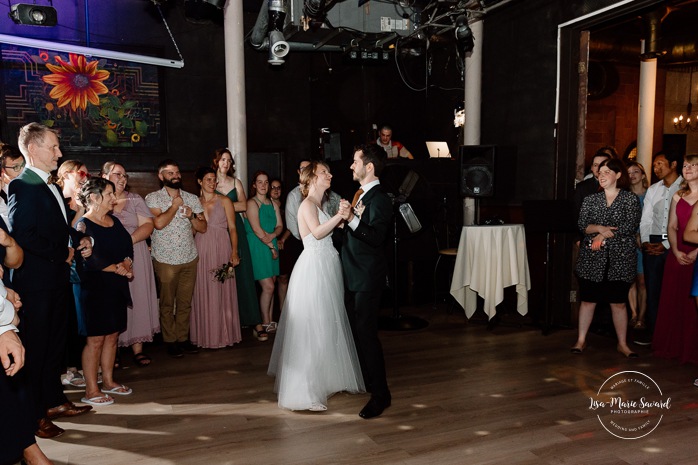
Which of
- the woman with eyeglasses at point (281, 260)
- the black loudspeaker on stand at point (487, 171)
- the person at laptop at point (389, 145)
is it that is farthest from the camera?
the person at laptop at point (389, 145)

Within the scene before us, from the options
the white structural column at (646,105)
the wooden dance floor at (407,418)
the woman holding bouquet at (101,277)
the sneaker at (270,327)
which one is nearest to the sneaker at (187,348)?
the wooden dance floor at (407,418)

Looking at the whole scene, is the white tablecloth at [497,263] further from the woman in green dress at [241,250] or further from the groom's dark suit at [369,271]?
the groom's dark suit at [369,271]

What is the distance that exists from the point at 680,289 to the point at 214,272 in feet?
12.4

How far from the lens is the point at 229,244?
5.03 m

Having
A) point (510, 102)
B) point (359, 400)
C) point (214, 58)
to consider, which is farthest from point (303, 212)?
point (214, 58)

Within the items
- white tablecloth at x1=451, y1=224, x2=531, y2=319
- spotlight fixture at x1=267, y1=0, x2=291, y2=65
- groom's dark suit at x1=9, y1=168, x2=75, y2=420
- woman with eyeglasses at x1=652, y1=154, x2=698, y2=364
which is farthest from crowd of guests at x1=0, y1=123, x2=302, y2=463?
woman with eyeglasses at x1=652, y1=154, x2=698, y2=364

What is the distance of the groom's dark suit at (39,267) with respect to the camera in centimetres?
301

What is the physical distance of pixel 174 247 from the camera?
4613 mm

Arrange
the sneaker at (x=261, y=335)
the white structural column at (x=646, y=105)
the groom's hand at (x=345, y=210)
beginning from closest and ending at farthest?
the groom's hand at (x=345, y=210), the sneaker at (x=261, y=335), the white structural column at (x=646, y=105)

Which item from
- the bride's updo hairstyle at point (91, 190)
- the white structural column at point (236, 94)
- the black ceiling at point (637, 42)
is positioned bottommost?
the bride's updo hairstyle at point (91, 190)

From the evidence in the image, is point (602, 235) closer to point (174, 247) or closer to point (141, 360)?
point (174, 247)

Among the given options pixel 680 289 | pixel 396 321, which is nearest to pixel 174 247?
pixel 396 321

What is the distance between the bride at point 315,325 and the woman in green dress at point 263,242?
1.59 meters

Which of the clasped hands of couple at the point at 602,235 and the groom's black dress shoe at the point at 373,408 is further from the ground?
the clasped hands of couple at the point at 602,235
